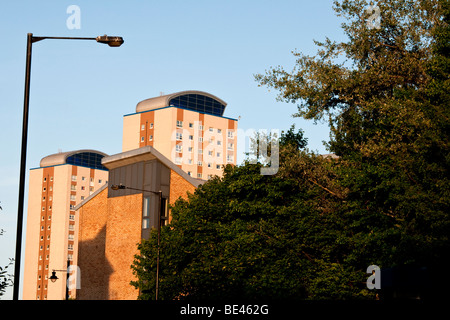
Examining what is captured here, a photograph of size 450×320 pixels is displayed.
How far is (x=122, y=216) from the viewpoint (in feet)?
193

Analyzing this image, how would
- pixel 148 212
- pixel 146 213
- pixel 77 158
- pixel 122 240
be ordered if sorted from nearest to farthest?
pixel 148 212 < pixel 146 213 < pixel 122 240 < pixel 77 158

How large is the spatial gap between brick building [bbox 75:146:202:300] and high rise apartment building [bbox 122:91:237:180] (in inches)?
2949

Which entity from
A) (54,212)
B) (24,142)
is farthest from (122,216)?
(54,212)

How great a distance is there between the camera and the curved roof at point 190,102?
458ft

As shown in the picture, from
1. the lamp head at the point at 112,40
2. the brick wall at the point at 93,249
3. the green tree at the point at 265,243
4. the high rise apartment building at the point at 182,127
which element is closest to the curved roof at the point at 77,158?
the high rise apartment building at the point at 182,127

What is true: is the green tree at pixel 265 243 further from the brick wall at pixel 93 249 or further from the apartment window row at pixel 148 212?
the brick wall at pixel 93 249

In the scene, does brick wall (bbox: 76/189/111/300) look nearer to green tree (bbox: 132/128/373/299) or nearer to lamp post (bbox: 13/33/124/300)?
green tree (bbox: 132/128/373/299)

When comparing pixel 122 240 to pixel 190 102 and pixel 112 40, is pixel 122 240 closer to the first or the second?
pixel 112 40

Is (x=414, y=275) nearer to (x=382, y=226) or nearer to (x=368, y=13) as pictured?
(x=382, y=226)

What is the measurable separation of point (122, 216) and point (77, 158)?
107 m

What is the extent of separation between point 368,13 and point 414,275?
16.4m

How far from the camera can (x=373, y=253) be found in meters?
33.2

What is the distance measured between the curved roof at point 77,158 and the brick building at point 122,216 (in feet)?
322

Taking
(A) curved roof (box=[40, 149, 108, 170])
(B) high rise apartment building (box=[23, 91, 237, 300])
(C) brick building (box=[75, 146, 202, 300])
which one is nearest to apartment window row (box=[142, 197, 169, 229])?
(C) brick building (box=[75, 146, 202, 300])
